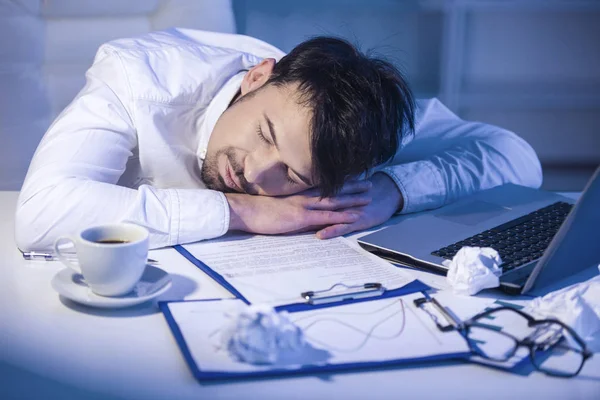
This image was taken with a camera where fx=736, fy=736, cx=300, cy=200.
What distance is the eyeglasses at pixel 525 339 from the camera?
0.81 metres

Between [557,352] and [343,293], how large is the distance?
27 centimetres

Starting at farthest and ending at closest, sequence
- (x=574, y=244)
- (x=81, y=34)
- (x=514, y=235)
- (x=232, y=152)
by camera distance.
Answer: (x=81, y=34)
(x=232, y=152)
(x=514, y=235)
(x=574, y=244)

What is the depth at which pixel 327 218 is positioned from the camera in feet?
4.17

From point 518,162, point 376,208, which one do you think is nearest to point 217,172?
point 376,208

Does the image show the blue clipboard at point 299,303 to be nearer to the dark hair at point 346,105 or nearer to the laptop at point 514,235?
the laptop at point 514,235

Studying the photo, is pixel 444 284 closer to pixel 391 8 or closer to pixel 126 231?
pixel 126 231

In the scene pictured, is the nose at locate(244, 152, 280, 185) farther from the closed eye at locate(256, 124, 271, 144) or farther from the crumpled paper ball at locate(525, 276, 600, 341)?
the crumpled paper ball at locate(525, 276, 600, 341)

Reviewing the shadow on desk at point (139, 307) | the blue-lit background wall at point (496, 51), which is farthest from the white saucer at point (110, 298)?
the blue-lit background wall at point (496, 51)

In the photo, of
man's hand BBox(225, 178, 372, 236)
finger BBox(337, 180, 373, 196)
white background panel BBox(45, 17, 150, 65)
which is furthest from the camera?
white background panel BBox(45, 17, 150, 65)

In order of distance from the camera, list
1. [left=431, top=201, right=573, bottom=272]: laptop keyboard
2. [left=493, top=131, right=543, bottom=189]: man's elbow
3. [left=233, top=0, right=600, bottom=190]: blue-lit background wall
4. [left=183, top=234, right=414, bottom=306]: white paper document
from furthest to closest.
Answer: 1. [left=233, top=0, right=600, bottom=190]: blue-lit background wall
2. [left=493, top=131, right=543, bottom=189]: man's elbow
3. [left=431, top=201, right=573, bottom=272]: laptop keyboard
4. [left=183, top=234, right=414, bottom=306]: white paper document

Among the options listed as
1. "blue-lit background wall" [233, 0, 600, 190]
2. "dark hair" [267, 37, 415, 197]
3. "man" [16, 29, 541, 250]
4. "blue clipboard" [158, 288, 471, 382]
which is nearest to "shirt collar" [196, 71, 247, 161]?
"man" [16, 29, 541, 250]

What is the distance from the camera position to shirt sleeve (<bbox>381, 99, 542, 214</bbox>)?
1433 mm

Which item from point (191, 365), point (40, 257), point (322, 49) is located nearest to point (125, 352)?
point (191, 365)

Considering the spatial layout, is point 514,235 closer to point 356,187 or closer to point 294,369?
point 356,187
